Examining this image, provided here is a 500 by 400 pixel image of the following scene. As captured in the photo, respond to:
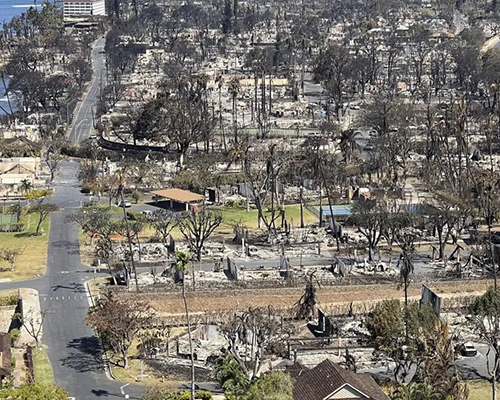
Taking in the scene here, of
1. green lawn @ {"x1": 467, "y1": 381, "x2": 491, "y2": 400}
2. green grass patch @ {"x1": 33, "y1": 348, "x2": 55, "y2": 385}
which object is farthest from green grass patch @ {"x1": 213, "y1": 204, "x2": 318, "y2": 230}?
green lawn @ {"x1": 467, "y1": 381, "x2": 491, "y2": 400}

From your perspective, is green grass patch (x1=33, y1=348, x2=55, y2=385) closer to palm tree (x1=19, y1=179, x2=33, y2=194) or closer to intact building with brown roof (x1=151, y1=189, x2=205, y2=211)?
intact building with brown roof (x1=151, y1=189, x2=205, y2=211)

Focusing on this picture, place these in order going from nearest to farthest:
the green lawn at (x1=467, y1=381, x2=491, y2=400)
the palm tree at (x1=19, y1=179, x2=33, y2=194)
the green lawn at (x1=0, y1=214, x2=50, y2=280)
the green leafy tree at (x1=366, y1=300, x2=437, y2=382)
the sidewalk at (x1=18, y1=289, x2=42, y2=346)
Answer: the green lawn at (x1=467, y1=381, x2=491, y2=400) < the green leafy tree at (x1=366, y1=300, x2=437, y2=382) < the sidewalk at (x1=18, y1=289, x2=42, y2=346) < the green lawn at (x1=0, y1=214, x2=50, y2=280) < the palm tree at (x1=19, y1=179, x2=33, y2=194)

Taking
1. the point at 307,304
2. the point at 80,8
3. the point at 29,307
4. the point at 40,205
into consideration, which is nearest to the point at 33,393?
the point at 29,307

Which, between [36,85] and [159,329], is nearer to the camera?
[159,329]

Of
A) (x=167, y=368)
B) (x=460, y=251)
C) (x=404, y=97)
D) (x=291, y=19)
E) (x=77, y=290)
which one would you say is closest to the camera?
(x=167, y=368)

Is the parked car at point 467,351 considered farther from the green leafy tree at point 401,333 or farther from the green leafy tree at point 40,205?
the green leafy tree at point 40,205

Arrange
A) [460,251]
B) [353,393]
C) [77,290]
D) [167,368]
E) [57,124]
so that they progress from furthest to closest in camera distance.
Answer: [57,124]
[460,251]
[77,290]
[167,368]
[353,393]

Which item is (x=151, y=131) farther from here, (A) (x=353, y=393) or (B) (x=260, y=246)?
(A) (x=353, y=393)

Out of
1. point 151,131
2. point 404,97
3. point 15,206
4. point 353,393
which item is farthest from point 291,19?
point 353,393
